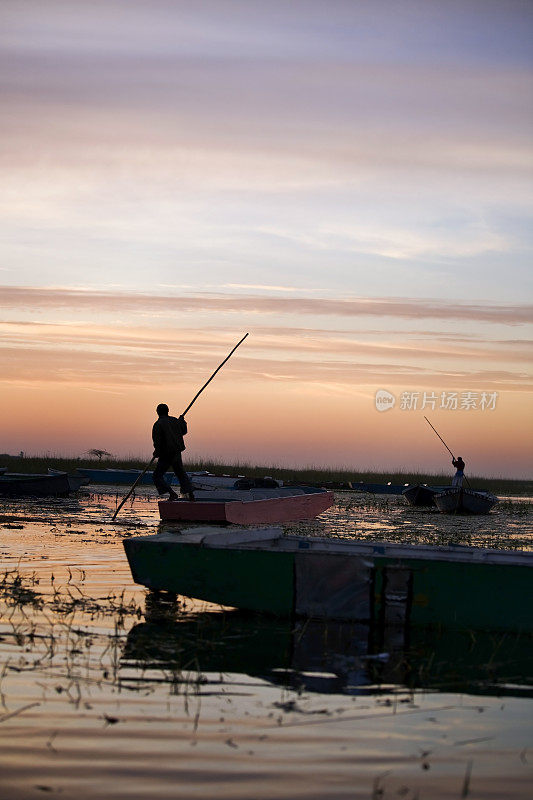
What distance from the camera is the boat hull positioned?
19.6 meters

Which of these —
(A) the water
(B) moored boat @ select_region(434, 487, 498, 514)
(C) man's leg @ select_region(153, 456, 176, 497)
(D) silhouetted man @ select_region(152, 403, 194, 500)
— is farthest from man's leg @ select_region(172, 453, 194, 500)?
(B) moored boat @ select_region(434, 487, 498, 514)

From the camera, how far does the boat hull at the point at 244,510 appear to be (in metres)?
19.6

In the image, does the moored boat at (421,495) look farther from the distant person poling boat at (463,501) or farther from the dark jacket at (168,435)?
the dark jacket at (168,435)

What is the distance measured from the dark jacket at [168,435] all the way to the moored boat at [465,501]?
1252 cm

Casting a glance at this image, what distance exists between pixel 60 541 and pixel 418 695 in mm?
10241

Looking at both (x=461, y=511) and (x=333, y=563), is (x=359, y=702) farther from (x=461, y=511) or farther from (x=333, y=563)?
(x=461, y=511)

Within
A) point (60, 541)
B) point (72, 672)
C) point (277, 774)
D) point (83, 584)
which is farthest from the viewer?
point (60, 541)

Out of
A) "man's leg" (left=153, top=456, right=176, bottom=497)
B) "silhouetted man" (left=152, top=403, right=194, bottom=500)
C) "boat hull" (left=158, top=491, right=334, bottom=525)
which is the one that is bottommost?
"boat hull" (left=158, top=491, right=334, bottom=525)

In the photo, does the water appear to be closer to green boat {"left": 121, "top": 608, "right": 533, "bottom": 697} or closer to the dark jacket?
green boat {"left": 121, "top": 608, "right": 533, "bottom": 697}

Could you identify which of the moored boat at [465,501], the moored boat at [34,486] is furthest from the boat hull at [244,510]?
the moored boat at [34,486]

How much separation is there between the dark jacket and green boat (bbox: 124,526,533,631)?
425 inches

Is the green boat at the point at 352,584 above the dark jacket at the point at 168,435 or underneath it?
underneath

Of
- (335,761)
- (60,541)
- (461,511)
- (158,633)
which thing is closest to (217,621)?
(158,633)

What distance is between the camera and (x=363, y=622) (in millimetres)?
9023
